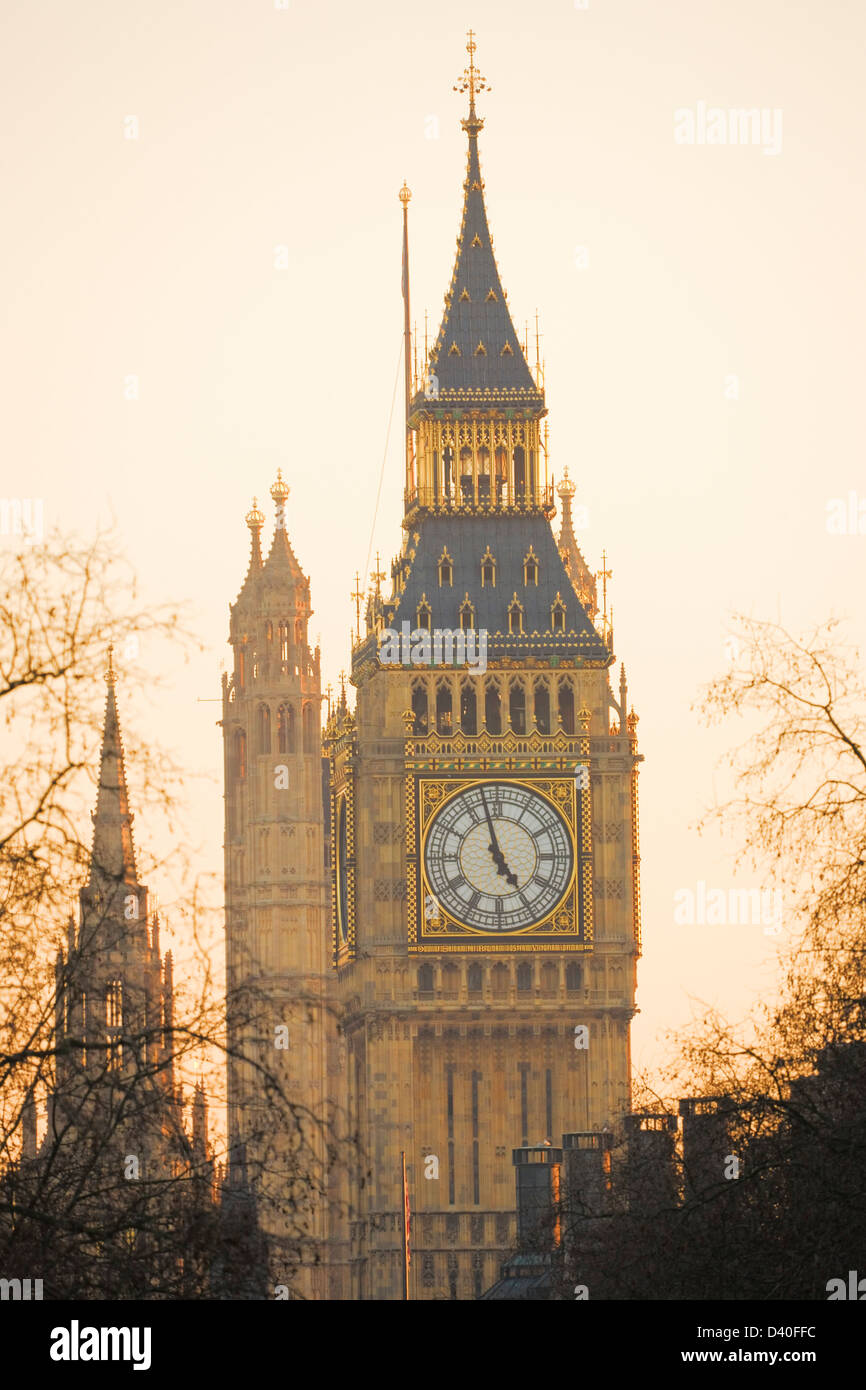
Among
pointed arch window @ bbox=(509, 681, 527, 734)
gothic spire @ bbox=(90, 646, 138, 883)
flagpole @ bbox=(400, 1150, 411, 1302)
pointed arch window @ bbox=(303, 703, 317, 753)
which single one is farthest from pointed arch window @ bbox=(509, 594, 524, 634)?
gothic spire @ bbox=(90, 646, 138, 883)

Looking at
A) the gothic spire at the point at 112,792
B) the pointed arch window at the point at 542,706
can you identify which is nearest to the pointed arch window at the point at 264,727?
the pointed arch window at the point at 542,706

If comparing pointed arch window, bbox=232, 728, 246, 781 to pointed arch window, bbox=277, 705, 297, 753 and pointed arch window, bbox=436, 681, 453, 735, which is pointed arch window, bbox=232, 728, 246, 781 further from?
pointed arch window, bbox=436, 681, 453, 735

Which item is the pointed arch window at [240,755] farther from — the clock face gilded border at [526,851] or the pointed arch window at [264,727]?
the clock face gilded border at [526,851]

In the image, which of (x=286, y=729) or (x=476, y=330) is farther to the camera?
(x=286, y=729)

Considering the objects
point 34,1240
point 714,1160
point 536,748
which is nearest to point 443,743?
point 536,748

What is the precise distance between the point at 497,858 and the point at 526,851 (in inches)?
43.6

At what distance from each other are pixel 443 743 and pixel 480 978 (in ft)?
26.1

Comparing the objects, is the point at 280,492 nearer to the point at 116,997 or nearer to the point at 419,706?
the point at 419,706

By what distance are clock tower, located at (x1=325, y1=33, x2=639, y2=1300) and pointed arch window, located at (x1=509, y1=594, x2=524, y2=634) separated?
8 centimetres

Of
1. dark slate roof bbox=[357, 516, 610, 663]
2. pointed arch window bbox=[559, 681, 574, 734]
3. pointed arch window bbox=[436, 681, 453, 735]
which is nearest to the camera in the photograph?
pointed arch window bbox=[436, 681, 453, 735]

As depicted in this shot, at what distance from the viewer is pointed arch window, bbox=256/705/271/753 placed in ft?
510

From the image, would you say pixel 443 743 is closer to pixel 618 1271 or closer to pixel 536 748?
pixel 536 748

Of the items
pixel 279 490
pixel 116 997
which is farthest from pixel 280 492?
pixel 116 997

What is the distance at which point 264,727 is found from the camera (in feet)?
511
